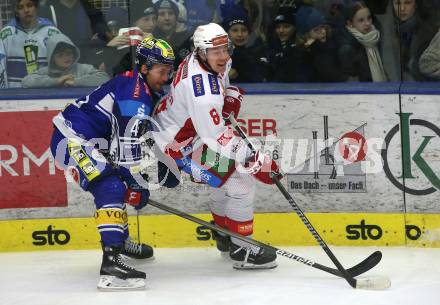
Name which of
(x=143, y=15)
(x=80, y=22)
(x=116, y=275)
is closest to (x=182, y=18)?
(x=143, y=15)

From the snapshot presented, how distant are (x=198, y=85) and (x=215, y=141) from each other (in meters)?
0.30

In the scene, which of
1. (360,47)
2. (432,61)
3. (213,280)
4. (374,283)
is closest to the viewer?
(374,283)

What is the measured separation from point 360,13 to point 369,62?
0.29 metres

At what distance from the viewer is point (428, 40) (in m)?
6.09

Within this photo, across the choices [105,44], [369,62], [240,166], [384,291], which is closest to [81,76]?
[105,44]

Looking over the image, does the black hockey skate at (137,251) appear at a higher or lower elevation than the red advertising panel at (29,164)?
lower

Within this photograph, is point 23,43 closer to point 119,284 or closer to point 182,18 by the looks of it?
point 182,18

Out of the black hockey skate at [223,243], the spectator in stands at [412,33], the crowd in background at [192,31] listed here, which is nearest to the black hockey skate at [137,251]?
the black hockey skate at [223,243]

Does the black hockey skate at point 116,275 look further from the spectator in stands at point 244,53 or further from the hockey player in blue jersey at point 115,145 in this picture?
the spectator in stands at point 244,53

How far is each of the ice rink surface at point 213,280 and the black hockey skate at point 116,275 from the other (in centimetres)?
4

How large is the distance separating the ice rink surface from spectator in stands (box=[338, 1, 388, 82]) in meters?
1.05

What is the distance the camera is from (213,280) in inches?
217

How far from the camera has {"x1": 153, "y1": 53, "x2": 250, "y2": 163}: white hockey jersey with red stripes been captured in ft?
17.4

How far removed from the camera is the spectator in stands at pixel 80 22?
6.34m
